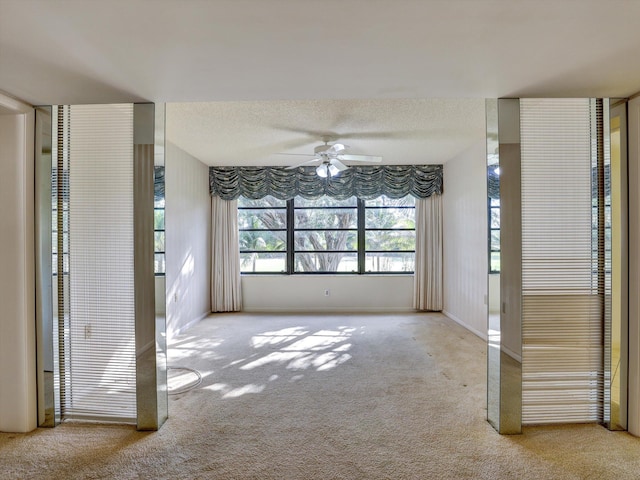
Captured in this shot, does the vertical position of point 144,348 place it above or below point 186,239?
below

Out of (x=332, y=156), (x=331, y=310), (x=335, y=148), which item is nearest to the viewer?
(x=335, y=148)

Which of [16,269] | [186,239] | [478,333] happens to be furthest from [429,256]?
[16,269]

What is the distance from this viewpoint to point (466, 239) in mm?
5047

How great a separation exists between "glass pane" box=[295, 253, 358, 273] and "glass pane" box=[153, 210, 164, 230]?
13.0 feet

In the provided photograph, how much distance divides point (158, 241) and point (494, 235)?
2.26 m

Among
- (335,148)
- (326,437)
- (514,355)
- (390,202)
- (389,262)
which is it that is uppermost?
(335,148)

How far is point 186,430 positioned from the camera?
Result: 2.31 metres

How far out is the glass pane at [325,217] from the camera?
629cm

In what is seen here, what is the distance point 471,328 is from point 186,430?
12.6 feet

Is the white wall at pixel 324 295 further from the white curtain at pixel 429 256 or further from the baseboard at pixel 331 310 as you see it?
the white curtain at pixel 429 256

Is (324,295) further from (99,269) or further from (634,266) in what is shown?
(634,266)

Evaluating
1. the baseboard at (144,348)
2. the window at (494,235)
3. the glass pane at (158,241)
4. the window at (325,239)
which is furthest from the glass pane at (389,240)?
the baseboard at (144,348)

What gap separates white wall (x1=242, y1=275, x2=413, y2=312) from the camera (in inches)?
240

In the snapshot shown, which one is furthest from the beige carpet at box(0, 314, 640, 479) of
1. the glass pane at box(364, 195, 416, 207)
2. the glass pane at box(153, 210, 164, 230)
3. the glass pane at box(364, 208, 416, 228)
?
the glass pane at box(364, 195, 416, 207)
